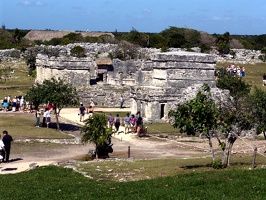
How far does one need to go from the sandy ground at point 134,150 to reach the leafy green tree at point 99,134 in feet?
3.06

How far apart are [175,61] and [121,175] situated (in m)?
21.4

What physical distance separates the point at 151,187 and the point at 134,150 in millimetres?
11570

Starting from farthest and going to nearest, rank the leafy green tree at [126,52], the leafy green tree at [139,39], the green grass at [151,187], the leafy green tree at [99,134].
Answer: the leafy green tree at [139,39] → the leafy green tree at [126,52] → the leafy green tree at [99,134] → the green grass at [151,187]

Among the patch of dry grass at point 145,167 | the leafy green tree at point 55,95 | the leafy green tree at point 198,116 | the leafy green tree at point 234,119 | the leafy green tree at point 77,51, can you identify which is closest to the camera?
the patch of dry grass at point 145,167

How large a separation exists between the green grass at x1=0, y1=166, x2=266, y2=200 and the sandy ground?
406cm

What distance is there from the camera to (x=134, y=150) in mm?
27656

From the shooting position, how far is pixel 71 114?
4034cm

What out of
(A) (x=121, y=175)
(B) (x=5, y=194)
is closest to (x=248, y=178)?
(A) (x=121, y=175)

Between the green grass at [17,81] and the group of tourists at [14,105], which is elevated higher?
the green grass at [17,81]

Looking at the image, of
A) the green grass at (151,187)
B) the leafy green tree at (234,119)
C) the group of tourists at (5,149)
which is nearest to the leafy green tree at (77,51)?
the group of tourists at (5,149)

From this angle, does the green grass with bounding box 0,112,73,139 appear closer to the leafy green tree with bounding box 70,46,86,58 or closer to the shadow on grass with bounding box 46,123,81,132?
the shadow on grass with bounding box 46,123,81,132

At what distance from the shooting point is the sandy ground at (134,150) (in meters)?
23.4

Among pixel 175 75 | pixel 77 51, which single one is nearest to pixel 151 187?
pixel 175 75

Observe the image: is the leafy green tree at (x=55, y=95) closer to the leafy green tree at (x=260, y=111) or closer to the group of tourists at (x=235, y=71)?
the leafy green tree at (x=260, y=111)
